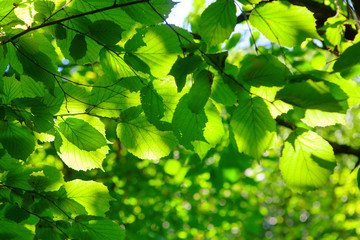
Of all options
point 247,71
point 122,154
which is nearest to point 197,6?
point 122,154

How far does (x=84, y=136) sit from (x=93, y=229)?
31cm

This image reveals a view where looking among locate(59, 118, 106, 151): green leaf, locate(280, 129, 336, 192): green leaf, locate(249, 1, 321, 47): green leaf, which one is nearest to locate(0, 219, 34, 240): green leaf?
locate(59, 118, 106, 151): green leaf

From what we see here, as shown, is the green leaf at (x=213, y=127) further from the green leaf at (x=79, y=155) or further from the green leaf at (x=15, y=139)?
the green leaf at (x=15, y=139)

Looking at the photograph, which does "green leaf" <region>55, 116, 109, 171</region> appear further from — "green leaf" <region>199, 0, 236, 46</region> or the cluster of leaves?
"green leaf" <region>199, 0, 236, 46</region>

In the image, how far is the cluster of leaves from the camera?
25.4 inches

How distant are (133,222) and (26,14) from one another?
3.21 meters

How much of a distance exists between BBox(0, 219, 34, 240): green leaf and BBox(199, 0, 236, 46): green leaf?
31.0 inches

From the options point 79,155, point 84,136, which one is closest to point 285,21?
point 84,136

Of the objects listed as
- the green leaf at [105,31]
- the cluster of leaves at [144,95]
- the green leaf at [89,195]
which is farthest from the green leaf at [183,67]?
the green leaf at [89,195]

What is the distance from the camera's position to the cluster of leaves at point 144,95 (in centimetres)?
64

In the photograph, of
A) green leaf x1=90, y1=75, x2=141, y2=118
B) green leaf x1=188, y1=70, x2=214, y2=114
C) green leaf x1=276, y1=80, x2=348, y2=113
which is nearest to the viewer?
green leaf x1=276, y1=80, x2=348, y2=113

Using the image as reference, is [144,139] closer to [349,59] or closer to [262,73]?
[262,73]

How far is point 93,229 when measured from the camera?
0.92 m

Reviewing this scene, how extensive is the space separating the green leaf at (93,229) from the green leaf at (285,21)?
75cm
